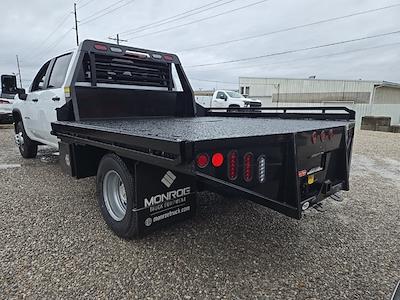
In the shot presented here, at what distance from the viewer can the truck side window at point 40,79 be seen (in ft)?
16.7

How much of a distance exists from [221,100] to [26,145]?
12.9m

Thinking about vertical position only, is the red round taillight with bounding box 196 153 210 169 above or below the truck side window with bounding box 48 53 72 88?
below

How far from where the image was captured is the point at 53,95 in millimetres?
4312

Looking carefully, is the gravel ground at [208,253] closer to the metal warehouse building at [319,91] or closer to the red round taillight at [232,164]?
the red round taillight at [232,164]

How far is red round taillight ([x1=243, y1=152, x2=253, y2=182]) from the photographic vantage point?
1958mm

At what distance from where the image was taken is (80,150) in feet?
10.8

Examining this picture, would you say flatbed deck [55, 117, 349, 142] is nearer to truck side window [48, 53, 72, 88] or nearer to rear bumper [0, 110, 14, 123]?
truck side window [48, 53, 72, 88]

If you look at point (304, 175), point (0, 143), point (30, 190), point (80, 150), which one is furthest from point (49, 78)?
point (0, 143)

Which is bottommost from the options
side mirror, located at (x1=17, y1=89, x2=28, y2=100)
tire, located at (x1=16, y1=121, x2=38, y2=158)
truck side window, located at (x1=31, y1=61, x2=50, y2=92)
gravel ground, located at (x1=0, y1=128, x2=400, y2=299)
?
gravel ground, located at (x1=0, y1=128, x2=400, y2=299)

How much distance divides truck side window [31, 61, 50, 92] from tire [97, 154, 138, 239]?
118 inches

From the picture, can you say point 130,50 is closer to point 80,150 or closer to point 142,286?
point 80,150

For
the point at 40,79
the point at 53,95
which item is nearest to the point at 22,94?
the point at 40,79

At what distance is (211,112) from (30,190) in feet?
10.6

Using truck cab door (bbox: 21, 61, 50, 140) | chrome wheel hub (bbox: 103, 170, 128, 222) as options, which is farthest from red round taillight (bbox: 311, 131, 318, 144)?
truck cab door (bbox: 21, 61, 50, 140)
